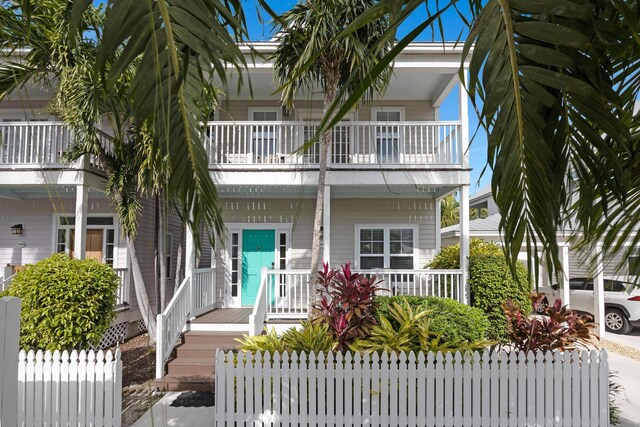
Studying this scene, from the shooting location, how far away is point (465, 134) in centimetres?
850

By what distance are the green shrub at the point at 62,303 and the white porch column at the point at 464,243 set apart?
7.13 metres

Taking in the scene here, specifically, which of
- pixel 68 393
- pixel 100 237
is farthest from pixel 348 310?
pixel 100 237

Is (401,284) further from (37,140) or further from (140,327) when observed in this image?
(37,140)

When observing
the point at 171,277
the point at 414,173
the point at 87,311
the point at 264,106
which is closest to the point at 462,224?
Answer: the point at 414,173

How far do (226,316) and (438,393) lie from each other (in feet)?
17.9

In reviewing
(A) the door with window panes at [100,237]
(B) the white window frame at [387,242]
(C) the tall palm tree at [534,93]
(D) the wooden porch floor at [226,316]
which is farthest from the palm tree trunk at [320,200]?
(A) the door with window panes at [100,237]

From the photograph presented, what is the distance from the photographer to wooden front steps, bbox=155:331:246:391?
666cm

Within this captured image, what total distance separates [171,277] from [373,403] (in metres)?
9.73

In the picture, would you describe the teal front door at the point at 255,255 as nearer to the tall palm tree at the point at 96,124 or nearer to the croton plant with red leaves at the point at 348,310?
the tall palm tree at the point at 96,124

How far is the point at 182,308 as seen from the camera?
7.84 m

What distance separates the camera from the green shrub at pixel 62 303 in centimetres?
646

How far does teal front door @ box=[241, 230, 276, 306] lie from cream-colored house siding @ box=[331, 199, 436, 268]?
173cm

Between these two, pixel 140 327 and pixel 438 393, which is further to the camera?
pixel 140 327

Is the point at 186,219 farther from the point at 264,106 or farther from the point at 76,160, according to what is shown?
the point at 264,106
